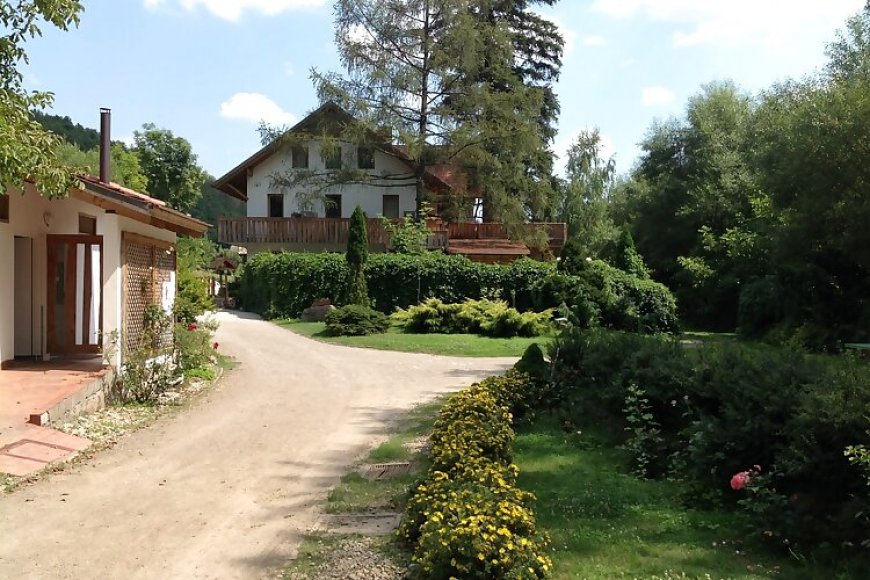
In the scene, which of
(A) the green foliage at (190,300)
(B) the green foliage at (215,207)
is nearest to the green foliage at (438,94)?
(A) the green foliage at (190,300)

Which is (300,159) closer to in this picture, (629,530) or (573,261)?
(573,261)

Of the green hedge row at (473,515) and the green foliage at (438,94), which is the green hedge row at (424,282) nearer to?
the green foliage at (438,94)

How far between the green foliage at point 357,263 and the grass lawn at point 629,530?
Answer: 20.7m

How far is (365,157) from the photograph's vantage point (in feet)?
120

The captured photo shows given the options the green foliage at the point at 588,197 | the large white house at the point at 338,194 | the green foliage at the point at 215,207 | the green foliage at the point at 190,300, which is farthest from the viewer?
the green foliage at the point at 215,207

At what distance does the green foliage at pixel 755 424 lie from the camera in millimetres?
4930

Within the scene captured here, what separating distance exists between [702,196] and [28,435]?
118 ft

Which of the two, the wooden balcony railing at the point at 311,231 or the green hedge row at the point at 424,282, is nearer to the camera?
the green hedge row at the point at 424,282

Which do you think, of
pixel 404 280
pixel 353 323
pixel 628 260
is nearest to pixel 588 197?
pixel 628 260

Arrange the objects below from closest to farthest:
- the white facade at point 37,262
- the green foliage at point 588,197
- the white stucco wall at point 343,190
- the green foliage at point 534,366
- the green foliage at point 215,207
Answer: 1. the green foliage at point 534,366
2. the white facade at point 37,262
3. the white stucco wall at point 343,190
4. the green foliage at point 588,197
5. the green foliage at point 215,207

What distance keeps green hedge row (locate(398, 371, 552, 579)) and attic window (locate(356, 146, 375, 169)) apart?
1141 inches

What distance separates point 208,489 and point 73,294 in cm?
801

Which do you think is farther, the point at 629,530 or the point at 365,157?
the point at 365,157

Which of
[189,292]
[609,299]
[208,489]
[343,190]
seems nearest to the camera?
[208,489]
